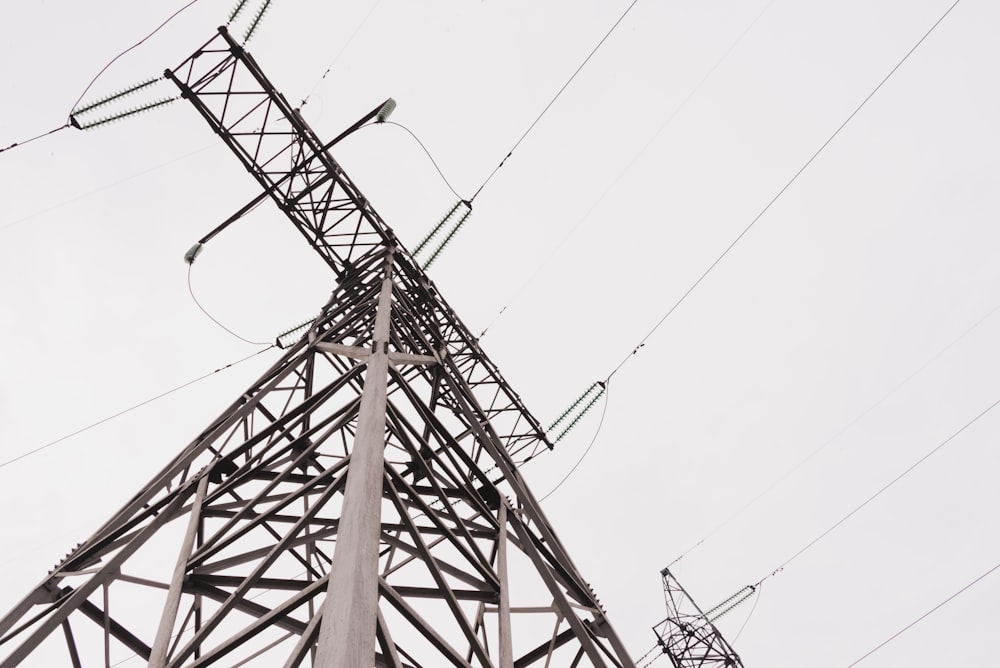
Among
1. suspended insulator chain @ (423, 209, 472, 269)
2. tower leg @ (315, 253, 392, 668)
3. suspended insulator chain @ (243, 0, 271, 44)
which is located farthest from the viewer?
suspended insulator chain @ (423, 209, 472, 269)

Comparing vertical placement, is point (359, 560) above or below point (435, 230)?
below

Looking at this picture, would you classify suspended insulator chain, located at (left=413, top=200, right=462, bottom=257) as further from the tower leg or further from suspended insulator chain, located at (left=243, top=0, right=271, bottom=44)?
the tower leg

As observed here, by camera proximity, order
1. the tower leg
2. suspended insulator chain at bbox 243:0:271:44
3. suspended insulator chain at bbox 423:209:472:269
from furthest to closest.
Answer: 1. suspended insulator chain at bbox 423:209:472:269
2. suspended insulator chain at bbox 243:0:271:44
3. the tower leg

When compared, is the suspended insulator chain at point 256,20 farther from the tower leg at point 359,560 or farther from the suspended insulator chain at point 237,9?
the tower leg at point 359,560

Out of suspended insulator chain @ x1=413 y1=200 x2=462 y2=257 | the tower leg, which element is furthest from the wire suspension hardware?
the tower leg

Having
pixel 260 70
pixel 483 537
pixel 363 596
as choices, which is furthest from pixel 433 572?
pixel 260 70

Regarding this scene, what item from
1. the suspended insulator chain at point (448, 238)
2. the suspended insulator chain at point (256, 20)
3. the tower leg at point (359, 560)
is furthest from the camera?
the suspended insulator chain at point (448, 238)

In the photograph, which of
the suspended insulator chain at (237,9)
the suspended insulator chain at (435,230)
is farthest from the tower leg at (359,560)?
the suspended insulator chain at (237,9)

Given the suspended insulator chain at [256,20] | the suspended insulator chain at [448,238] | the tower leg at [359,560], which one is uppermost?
the suspended insulator chain at [256,20]

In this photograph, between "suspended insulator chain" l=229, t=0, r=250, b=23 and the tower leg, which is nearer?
the tower leg

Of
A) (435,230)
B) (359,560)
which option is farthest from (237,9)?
(359,560)

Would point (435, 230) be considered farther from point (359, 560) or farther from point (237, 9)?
point (359, 560)

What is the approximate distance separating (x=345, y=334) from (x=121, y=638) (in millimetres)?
4010

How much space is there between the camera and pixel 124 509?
21.9 feet
